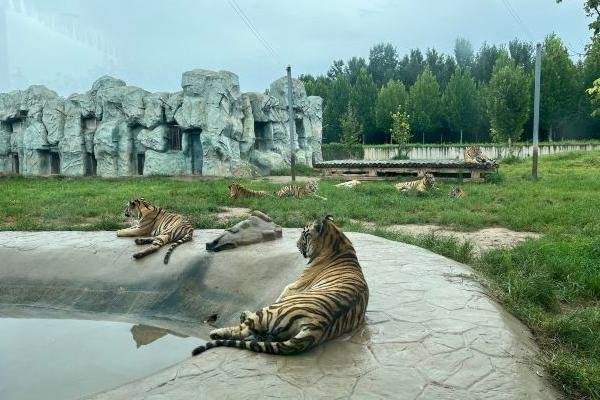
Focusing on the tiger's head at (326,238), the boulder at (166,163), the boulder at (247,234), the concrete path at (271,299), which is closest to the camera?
the concrete path at (271,299)

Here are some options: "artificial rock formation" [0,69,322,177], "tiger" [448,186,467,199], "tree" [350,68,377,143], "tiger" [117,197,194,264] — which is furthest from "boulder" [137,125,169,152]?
"tree" [350,68,377,143]

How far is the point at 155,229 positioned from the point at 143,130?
680 inches

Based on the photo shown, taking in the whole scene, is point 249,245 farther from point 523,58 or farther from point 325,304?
point 523,58

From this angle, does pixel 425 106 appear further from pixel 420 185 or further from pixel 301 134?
pixel 420 185

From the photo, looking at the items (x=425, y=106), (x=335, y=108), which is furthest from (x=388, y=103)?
(x=335, y=108)

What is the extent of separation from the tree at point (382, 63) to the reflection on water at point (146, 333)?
205 feet

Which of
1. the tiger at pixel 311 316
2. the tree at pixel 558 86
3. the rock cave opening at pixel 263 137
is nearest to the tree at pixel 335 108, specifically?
the tree at pixel 558 86

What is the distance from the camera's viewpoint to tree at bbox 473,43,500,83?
58.8m

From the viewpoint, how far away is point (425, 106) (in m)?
48.0

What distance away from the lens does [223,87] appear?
79.3 ft

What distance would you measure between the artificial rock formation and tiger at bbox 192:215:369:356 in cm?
1932

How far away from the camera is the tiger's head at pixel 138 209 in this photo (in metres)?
8.75

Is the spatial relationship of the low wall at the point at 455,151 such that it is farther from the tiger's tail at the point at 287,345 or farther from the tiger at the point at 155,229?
the tiger's tail at the point at 287,345

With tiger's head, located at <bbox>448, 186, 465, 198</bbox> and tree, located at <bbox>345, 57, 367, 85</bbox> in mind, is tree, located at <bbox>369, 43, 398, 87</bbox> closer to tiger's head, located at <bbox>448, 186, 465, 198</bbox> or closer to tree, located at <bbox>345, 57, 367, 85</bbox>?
tree, located at <bbox>345, 57, 367, 85</bbox>
